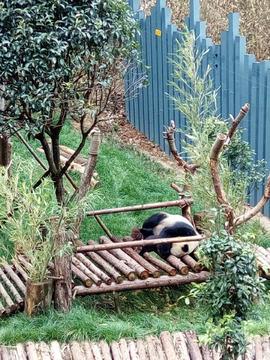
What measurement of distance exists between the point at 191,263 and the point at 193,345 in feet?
3.92

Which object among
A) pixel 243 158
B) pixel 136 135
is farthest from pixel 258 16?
pixel 243 158

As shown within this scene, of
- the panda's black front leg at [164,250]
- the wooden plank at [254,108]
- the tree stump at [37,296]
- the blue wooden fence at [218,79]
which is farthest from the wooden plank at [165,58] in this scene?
the tree stump at [37,296]

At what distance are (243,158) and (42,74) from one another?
214cm

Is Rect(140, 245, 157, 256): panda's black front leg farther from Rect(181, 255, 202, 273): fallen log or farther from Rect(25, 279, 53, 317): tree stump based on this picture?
Rect(25, 279, 53, 317): tree stump

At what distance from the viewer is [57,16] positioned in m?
4.84

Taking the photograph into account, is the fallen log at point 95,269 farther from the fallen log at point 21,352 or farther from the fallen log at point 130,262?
the fallen log at point 21,352

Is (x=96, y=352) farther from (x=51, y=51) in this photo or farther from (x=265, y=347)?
(x=51, y=51)

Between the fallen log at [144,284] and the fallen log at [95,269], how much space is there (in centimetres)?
8

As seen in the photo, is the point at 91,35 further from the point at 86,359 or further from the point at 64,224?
the point at 86,359

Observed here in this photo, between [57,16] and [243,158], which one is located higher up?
[57,16]

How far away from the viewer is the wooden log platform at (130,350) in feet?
13.4

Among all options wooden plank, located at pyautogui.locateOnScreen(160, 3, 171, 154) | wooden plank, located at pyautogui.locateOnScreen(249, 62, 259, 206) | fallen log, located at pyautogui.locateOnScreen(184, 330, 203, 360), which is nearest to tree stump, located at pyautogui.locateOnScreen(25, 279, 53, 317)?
fallen log, located at pyautogui.locateOnScreen(184, 330, 203, 360)

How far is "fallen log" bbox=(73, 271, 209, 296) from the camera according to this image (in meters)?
4.84

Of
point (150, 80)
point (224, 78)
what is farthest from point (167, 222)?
point (150, 80)
